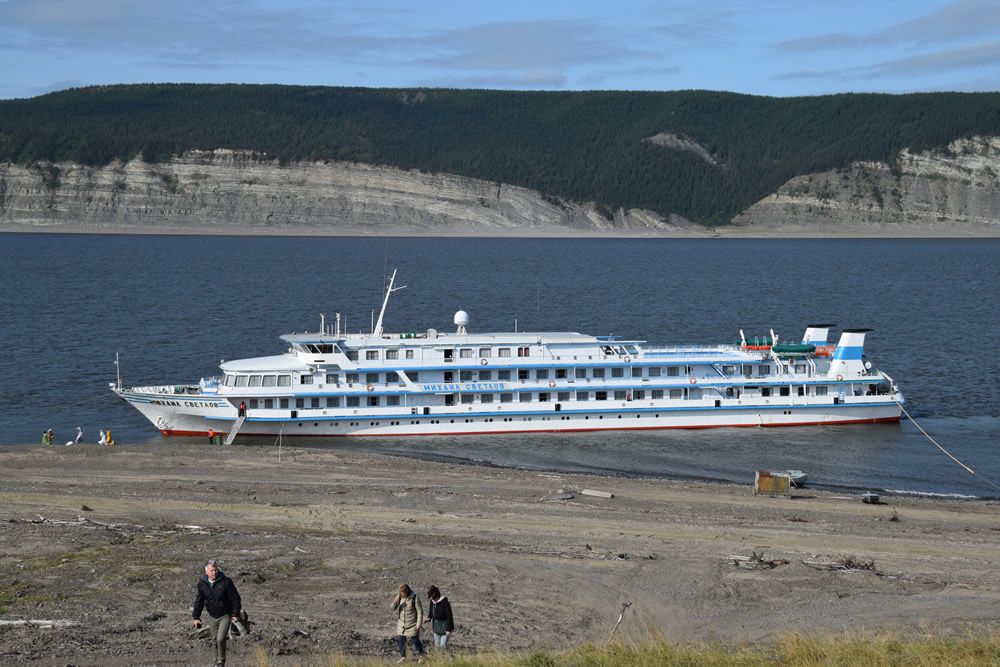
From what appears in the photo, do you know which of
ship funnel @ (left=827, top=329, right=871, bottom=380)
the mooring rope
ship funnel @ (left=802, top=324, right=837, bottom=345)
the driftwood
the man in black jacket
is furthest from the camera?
ship funnel @ (left=802, top=324, right=837, bottom=345)

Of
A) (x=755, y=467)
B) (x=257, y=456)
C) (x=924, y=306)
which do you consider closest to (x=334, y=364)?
(x=257, y=456)

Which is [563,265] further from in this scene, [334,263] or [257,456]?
[257,456]

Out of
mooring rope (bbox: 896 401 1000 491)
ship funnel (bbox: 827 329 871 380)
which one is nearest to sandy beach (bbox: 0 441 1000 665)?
mooring rope (bbox: 896 401 1000 491)

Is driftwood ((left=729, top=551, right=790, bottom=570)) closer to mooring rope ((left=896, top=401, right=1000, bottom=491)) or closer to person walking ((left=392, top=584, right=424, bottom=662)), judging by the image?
person walking ((left=392, top=584, right=424, bottom=662))

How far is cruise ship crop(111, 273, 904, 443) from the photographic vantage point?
177 feet

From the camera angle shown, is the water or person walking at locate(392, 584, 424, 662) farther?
the water

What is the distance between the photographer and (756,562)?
1284 inches

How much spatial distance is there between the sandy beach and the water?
8.17 m

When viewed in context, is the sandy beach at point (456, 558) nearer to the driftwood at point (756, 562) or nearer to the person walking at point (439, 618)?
the driftwood at point (756, 562)

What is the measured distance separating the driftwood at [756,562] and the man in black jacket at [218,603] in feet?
50.2

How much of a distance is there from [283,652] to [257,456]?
23770 mm

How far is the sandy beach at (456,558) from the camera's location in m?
26.5

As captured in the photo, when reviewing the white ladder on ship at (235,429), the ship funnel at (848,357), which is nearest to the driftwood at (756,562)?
the white ladder on ship at (235,429)

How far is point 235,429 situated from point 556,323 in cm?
4353
